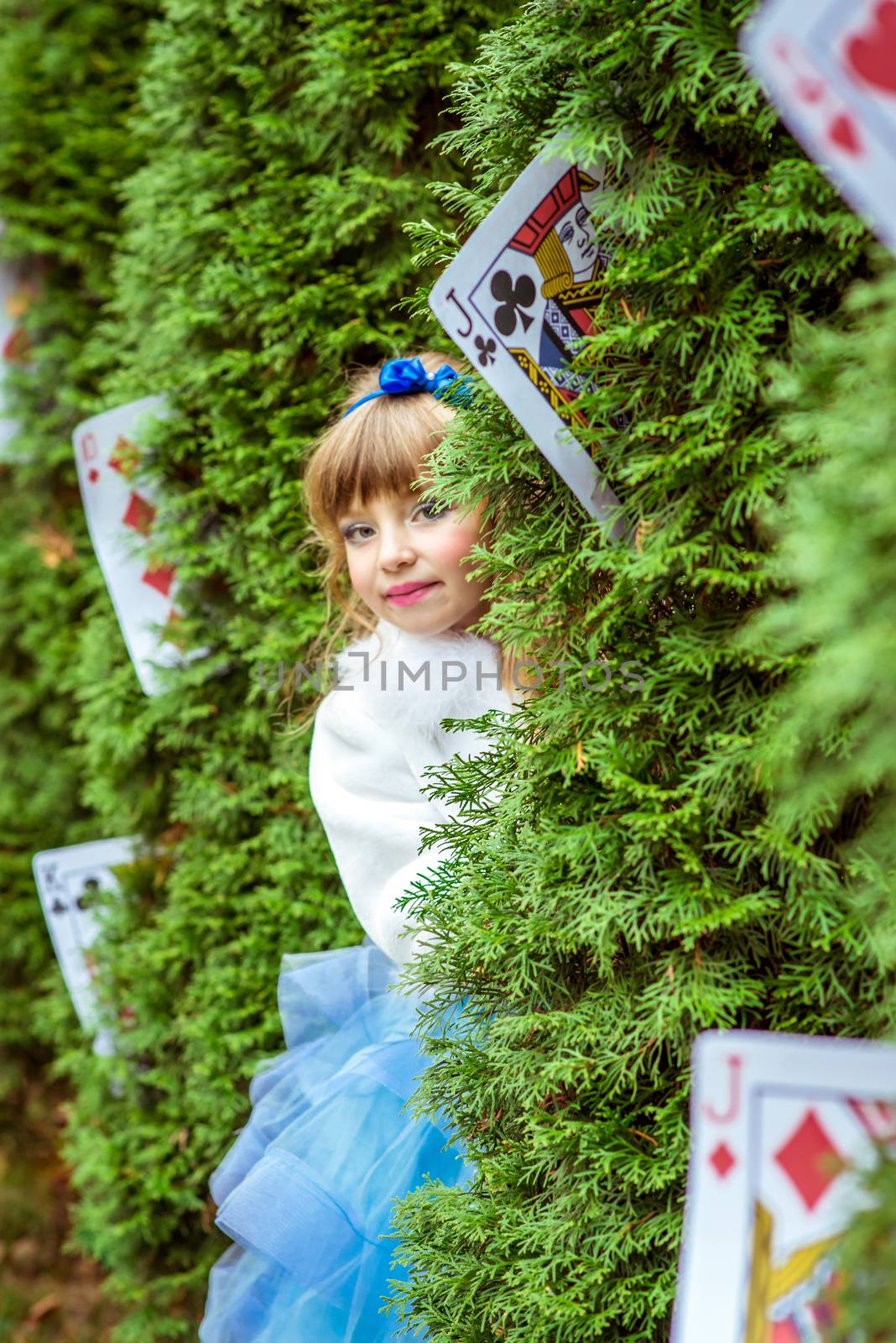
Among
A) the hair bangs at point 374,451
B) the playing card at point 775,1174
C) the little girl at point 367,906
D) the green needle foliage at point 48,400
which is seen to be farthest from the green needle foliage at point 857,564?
the green needle foliage at point 48,400

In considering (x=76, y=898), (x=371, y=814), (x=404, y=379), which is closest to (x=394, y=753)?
(x=371, y=814)

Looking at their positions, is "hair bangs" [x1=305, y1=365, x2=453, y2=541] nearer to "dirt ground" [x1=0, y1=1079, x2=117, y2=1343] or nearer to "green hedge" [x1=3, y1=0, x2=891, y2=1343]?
"green hedge" [x1=3, y1=0, x2=891, y2=1343]

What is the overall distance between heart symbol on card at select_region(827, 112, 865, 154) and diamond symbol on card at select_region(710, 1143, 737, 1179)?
0.61m

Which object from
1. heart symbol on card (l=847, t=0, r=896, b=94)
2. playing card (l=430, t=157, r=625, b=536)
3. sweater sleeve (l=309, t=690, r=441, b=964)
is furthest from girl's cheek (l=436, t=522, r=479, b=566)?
heart symbol on card (l=847, t=0, r=896, b=94)

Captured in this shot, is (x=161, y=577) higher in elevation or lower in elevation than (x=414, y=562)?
lower

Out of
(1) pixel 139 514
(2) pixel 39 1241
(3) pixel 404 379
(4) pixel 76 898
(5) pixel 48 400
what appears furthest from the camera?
(2) pixel 39 1241

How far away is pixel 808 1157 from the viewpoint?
76 cm

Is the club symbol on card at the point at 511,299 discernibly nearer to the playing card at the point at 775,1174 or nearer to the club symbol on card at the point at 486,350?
the club symbol on card at the point at 486,350

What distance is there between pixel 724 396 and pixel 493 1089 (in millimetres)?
733

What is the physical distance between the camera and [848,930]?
1.00 meters

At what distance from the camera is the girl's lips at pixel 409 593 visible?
1.63 meters

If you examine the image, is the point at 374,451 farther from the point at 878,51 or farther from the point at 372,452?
the point at 878,51

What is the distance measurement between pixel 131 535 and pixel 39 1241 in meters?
2.10

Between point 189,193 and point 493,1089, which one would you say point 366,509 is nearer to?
point 493,1089
